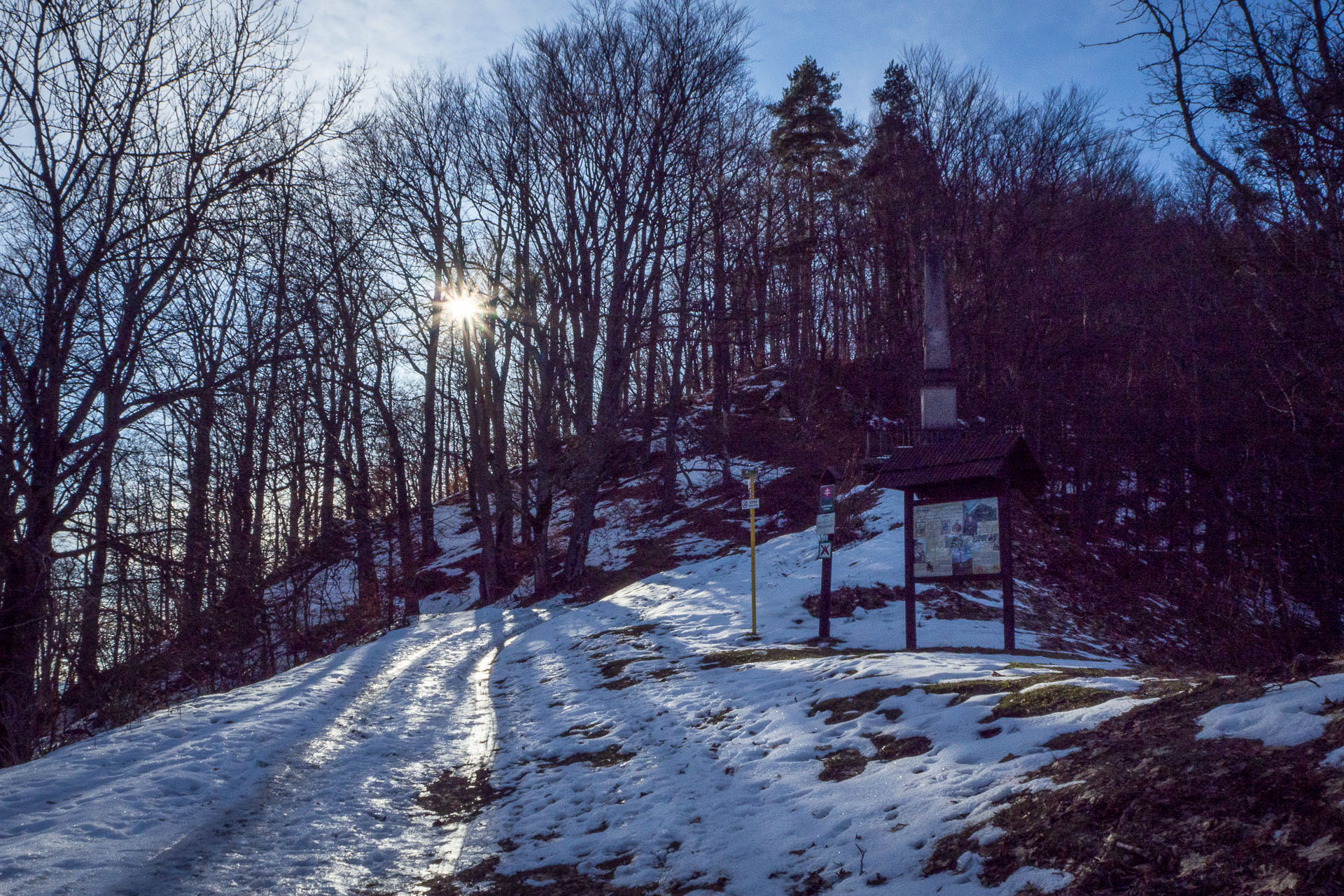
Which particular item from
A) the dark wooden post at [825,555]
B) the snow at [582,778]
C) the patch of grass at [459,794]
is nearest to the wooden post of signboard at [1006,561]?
the snow at [582,778]

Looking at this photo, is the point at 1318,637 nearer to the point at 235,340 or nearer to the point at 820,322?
the point at 235,340

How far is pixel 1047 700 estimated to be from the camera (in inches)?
226

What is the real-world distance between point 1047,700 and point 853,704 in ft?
5.33

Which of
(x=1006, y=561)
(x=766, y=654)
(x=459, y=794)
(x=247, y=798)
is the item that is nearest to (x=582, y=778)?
(x=459, y=794)

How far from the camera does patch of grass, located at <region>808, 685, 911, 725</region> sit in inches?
263

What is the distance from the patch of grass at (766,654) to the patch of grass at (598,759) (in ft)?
9.01

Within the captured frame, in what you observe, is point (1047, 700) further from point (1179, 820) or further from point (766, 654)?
point (766, 654)

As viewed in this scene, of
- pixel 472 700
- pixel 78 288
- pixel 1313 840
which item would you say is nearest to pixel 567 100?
pixel 78 288

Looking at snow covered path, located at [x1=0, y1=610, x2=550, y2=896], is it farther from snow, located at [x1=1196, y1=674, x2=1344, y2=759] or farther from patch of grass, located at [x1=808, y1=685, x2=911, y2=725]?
snow, located at [x1=1196, y1=674, x2=1344, y2=759]

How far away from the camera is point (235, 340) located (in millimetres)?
10508

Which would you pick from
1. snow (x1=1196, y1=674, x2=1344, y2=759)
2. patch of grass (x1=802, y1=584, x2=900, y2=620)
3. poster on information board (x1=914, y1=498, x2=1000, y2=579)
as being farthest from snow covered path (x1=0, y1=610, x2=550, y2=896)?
poster on information board (x1=914, y1=498, x2=1000, y2=579)

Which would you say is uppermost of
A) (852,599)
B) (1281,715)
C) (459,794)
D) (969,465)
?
(969,465)

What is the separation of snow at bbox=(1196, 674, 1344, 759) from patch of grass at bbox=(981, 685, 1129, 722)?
→ 966 millimetres

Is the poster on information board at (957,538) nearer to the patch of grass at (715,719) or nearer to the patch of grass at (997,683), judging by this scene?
the patch of grass at (997,683)
